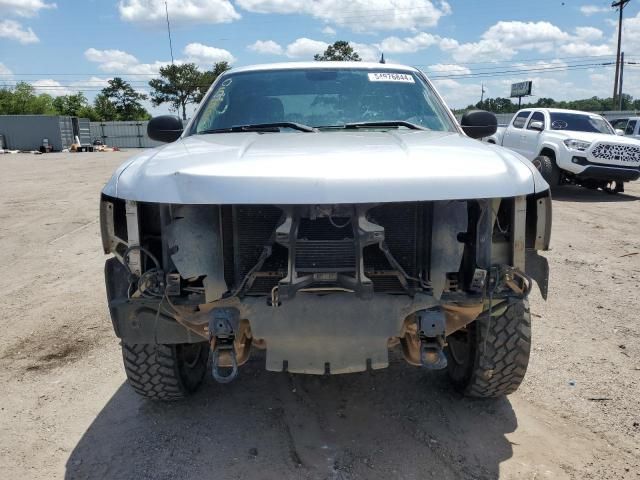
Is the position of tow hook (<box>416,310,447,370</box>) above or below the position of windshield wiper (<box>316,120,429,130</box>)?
below

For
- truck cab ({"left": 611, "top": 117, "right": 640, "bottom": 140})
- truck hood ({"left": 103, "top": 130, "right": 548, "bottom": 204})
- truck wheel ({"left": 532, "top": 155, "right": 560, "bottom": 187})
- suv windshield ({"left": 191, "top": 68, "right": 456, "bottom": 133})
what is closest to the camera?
truck hood ({"left": 103, "top": 130, "right": 548, "bottom": 204})

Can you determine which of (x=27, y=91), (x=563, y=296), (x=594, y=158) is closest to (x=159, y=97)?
(x=27, y=91)

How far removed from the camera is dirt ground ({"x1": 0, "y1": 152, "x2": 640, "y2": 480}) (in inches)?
A: 98.7

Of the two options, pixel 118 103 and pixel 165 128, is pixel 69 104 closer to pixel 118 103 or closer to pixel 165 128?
pixel 118 103

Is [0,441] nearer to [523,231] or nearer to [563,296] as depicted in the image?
[523,231]

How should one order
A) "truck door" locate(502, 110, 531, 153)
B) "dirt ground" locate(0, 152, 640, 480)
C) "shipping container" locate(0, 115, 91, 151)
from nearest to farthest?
1. "dirt ground" locate(0, 152, 640, 480)
2. "truck door" locate(502, 110, 531, 153)
3. "shipping container" locate(0, 115, 91, 151)

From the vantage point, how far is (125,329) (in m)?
2.34

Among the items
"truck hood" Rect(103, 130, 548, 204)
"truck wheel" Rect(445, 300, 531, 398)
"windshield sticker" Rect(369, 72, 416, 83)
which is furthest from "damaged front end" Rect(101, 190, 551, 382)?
"windshield sticker" Rect(369, 72, 416, 83)

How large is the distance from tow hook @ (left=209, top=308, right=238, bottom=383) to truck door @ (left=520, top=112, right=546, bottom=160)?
10684 mm

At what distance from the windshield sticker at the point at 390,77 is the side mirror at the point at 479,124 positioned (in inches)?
19.0

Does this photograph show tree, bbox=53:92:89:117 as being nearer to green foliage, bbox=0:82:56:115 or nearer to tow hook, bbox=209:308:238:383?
green foliage, bbox=0:82:56:115

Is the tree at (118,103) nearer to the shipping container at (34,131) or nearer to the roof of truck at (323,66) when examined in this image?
the shipping container at (34,131)

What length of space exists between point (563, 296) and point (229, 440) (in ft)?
11.3

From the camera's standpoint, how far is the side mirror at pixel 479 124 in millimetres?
3670
